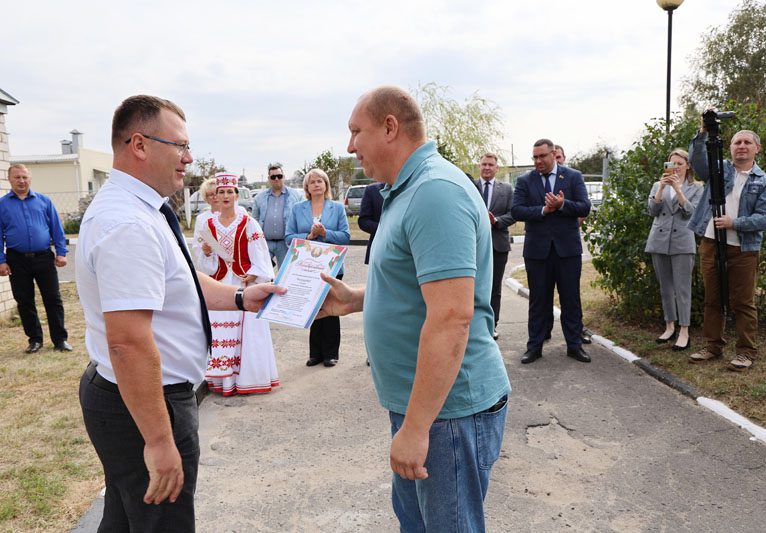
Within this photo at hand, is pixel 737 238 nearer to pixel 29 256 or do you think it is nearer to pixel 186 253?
pixel 186 253

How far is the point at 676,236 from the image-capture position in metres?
6.71

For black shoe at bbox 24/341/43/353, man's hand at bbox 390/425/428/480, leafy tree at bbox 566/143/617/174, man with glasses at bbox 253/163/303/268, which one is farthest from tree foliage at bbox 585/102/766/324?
leafy tree at bbox 566/143/617/174

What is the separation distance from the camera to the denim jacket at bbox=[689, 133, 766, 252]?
5.80 meters

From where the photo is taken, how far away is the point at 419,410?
1.86m

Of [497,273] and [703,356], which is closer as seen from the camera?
[703,356]

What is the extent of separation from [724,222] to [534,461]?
10.8 ft

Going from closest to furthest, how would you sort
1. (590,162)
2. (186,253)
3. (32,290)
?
(186,253)
(32,290)
(590,162)

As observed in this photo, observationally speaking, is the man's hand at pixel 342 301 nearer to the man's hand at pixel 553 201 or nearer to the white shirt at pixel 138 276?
the white shirt at pixel 138 276

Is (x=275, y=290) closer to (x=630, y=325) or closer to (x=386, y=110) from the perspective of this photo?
(x=386, y=110)

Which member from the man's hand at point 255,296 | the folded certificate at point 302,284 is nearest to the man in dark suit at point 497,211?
the folded certificate at point 302,284

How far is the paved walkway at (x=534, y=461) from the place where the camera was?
3490 millimetres

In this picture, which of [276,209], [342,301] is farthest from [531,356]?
[342,301]

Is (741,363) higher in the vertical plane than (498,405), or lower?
lower

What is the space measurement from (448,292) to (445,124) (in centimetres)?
2641
